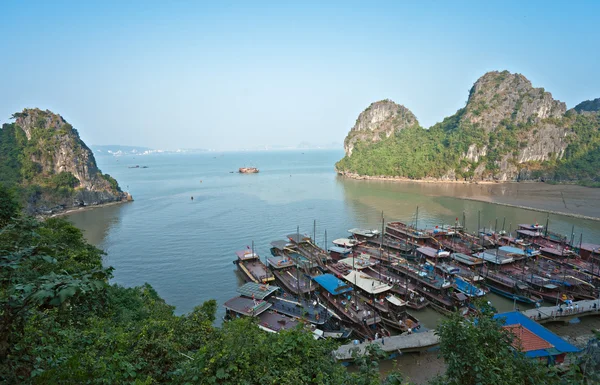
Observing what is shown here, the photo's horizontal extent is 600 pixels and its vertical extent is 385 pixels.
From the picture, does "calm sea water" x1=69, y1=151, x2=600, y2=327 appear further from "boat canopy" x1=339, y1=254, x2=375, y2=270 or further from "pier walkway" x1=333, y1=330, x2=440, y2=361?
"boat canopy" x1=339, y1=254, x2=375, y2=270

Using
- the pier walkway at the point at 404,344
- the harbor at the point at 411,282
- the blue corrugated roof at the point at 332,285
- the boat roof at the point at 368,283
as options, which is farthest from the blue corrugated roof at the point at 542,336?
the blue corrugated roof at the point at 332,285

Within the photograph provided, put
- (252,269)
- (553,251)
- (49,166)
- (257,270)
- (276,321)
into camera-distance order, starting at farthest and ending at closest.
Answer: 1. (49,166)
2. (553,251)
3. (252,269)
4. (257,270)
5. (276,321)

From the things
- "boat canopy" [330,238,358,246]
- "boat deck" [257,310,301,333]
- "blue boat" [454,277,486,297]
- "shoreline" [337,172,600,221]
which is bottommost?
"boat deck" [257,310,301,333]

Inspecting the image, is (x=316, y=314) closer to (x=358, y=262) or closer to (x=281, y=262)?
(x=281, y=262)

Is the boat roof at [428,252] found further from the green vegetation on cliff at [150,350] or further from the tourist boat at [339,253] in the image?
the green vegetation on cliff at [150,350]

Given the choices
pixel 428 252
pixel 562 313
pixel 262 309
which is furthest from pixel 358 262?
pixel 562 313

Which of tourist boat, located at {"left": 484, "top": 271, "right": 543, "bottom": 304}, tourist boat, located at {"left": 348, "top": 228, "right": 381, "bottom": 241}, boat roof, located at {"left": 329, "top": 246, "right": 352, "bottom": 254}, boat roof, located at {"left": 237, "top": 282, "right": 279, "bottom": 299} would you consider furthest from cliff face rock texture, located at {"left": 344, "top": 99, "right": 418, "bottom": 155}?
boat roof, located at {"left": 237, "top": 282, "right": 279, "bottom": 299}
